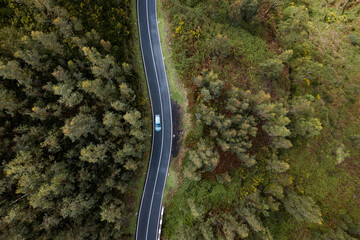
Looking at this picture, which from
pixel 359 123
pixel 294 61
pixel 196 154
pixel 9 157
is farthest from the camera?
pixel 359 123

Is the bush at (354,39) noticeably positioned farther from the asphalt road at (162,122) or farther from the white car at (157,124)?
the white car at (157,124)

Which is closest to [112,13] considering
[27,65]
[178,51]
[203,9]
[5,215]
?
[178,51]

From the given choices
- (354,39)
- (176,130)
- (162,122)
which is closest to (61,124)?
(162,122)

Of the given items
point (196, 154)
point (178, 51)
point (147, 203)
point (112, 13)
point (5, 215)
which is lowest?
point (147, 203)

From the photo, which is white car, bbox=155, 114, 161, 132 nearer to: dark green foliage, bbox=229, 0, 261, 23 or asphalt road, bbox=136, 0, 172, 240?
asphalt road, bbox=136, 0, 172, 240

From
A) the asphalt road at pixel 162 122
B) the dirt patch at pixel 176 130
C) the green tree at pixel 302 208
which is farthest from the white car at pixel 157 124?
the green tree at pixel 302 208

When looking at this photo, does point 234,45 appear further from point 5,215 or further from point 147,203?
point 5,215

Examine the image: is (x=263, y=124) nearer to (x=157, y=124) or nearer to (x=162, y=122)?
(x=162, y=122)

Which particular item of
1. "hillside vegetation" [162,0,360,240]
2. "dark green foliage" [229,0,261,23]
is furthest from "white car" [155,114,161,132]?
"dark green foliage" [229,0,261,23]
